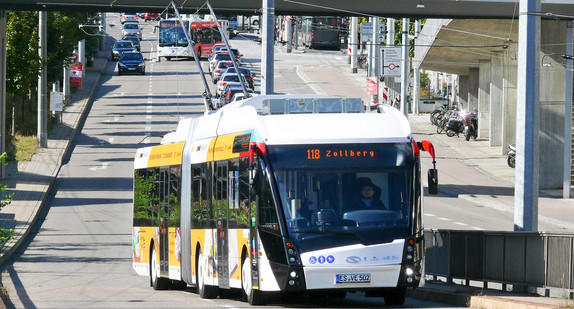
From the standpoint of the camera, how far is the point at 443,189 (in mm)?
42406

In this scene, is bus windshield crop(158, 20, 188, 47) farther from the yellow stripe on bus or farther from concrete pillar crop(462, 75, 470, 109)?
the yellow stripe on bus

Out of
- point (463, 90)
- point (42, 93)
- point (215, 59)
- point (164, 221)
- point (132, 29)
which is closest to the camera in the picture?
point (164, 221)

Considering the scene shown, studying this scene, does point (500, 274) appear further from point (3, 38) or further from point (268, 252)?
point (3, 38)

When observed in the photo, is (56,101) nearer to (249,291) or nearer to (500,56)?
(500,56)

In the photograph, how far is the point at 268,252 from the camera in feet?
48.7

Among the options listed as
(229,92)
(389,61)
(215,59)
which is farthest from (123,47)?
(389,61)

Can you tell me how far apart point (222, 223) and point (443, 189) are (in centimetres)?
2647

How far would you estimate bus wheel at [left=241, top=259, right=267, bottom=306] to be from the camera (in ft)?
50.7

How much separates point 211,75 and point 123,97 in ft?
30.4

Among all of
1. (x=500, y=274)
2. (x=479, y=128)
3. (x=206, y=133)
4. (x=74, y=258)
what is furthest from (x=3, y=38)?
(x=500, y=274)

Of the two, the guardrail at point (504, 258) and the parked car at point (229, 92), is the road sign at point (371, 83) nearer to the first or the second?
the parked car at point (229, 92)

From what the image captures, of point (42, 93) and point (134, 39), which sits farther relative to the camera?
point (134, 39)

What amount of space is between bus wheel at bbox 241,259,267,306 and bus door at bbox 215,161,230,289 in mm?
851

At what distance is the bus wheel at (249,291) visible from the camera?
→ 50.7 feet
